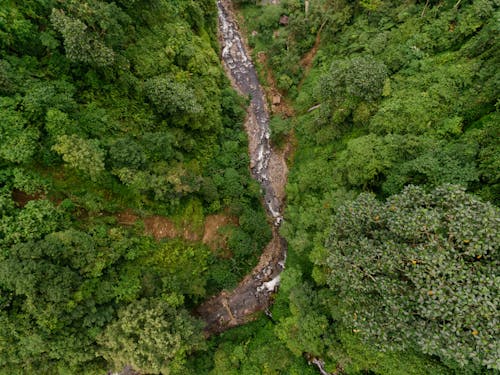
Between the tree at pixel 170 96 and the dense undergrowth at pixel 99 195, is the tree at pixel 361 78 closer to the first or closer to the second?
the tree at pixel 170 96

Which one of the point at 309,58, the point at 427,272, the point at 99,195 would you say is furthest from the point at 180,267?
the point at 309,58

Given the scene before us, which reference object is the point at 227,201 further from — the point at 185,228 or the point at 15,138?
the point at 15,138

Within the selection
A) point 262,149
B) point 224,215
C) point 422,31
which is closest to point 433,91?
point 422,31

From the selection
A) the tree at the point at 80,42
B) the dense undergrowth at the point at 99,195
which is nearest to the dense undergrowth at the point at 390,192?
the dense undergrowth at the point at 99,195

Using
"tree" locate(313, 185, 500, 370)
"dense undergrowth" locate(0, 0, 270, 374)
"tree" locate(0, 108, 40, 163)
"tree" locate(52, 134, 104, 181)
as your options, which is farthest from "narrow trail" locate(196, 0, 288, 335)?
"tree" locate(0, 108, 40, 163)

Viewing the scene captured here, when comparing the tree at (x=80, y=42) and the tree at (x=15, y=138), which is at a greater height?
the tree at (x=80, y=42)

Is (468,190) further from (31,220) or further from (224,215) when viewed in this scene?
(31,220)
